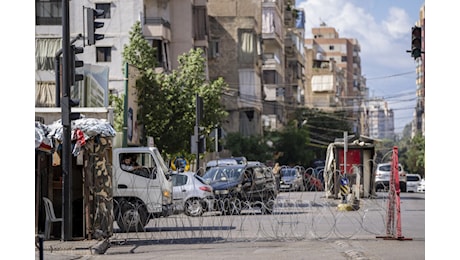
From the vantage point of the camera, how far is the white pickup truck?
63.8 feet

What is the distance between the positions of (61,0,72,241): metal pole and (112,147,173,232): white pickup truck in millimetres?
2723

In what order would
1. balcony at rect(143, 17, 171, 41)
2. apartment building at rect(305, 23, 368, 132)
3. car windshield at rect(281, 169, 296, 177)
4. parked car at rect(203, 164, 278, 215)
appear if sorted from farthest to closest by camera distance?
balcony at rect(143, 17, 171, 41), car windshield at rect(281, 169, 296, 177), apartment building at rect(305, 23, 368, 132), parked car at rect(203, 164, 278, 215)

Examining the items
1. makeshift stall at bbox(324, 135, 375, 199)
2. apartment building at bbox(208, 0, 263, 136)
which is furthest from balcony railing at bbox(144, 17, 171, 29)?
makeshift stall at bbox(324, 135, 375, 199)

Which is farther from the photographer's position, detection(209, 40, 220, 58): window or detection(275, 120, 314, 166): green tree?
detection(209, 40, 220, 58): window

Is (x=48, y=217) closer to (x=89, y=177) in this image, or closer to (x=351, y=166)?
(x=89, y=177)

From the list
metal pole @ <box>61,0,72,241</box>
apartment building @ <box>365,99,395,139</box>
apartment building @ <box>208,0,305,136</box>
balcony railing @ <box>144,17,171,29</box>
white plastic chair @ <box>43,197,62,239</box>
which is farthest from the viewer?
balcony railing @ <box>144,17,171,29</box>

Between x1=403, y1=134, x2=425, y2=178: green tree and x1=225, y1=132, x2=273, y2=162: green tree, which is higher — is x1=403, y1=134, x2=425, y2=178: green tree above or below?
below

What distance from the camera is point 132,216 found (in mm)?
19250

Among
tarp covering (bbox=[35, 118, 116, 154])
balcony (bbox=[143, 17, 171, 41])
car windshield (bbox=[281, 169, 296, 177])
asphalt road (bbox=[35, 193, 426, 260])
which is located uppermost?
balcony (bbox=[143, 17, 171, 41])

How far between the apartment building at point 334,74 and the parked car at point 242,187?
2701 millimetres

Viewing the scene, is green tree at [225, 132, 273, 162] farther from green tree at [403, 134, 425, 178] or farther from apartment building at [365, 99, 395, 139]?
green tree at [403, 134, 425, 178]
